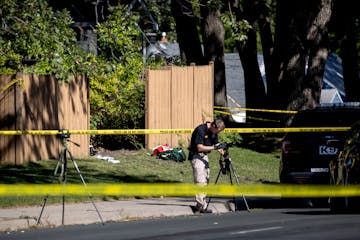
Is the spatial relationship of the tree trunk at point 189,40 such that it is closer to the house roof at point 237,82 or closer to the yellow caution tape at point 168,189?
the yellow caution tape at point 168,189

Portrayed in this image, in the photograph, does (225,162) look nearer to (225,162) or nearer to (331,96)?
(225,162)

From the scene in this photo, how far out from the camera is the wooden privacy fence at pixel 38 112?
20969 millimetres

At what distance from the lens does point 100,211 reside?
16.0 metres

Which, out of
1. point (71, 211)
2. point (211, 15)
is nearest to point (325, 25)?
point (211, 15)

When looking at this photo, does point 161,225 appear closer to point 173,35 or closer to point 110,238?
point 110,238

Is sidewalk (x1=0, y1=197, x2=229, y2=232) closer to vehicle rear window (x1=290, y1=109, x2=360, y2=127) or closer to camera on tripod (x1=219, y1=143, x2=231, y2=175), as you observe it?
camera on tripod (x1=219, y1=143, x2=231, y2=175)

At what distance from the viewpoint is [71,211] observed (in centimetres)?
1577

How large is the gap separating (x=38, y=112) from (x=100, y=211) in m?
6.13

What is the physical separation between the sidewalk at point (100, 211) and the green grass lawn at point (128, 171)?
69 cm

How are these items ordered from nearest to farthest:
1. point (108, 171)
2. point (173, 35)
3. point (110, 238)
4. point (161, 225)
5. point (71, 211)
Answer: point (110, 238) < point (161, 225) < point (71, 211) < point (108, 171) < point (173, 35)

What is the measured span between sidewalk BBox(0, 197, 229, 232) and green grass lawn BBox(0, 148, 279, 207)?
27.2 inches

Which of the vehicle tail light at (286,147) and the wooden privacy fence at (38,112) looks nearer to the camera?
the vehicle tail light at (286,147)

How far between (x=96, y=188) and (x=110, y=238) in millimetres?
3398

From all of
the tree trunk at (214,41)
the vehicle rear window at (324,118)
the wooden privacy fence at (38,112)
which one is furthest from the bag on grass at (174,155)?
the tree trunk at (214,41)
